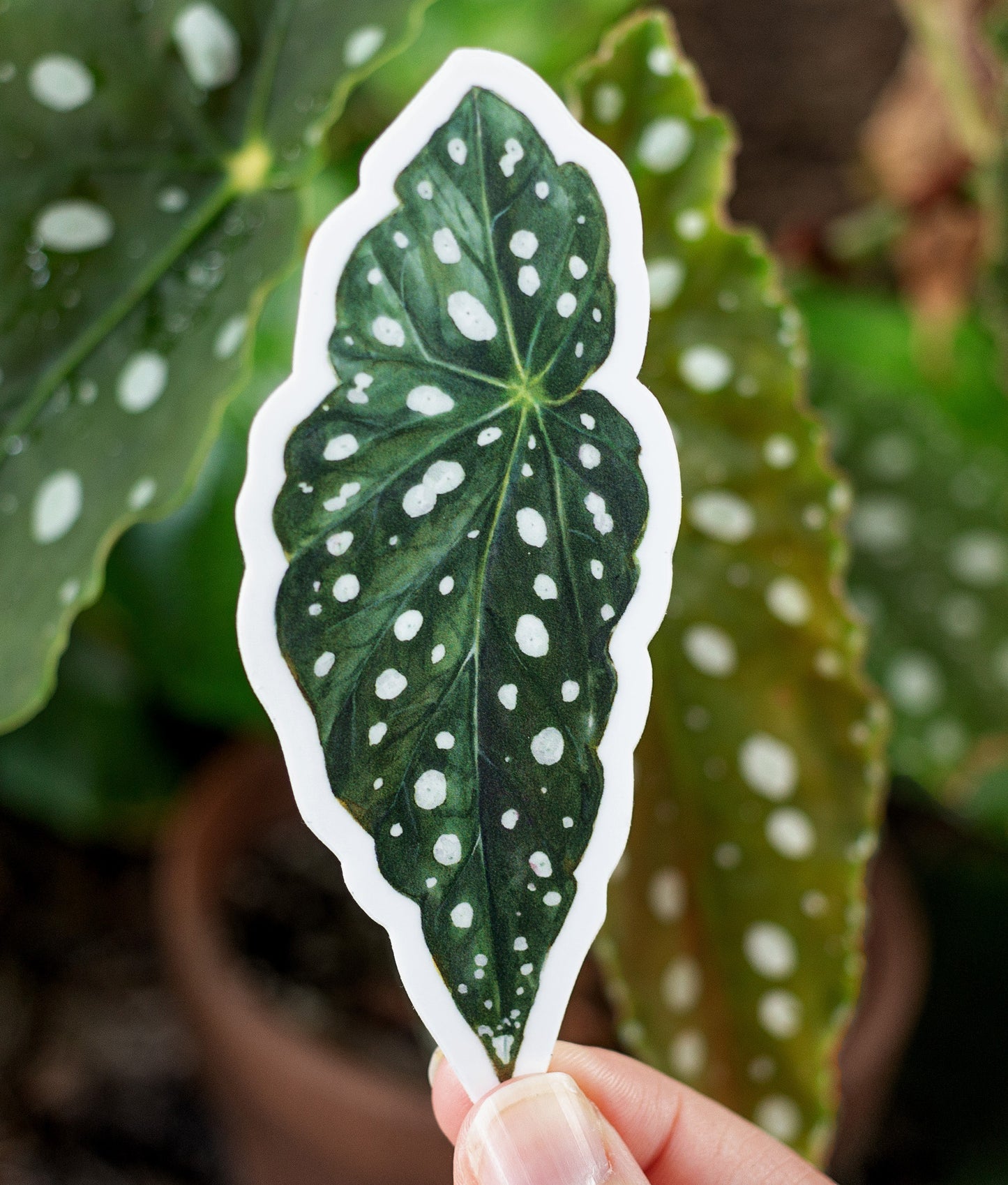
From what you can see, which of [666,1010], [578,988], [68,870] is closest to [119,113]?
[666,1010]

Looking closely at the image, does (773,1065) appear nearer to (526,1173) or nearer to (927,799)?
(526,1173)

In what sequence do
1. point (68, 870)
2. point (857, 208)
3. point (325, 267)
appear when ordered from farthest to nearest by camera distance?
point (857, 208) < point (68, 870) < point (325, 267)

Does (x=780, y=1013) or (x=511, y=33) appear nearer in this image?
(x=780, y=1013)

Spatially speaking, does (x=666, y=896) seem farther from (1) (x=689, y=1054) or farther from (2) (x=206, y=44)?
(2) (x=206, y=44)

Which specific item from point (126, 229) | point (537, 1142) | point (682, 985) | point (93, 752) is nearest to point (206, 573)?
point (93, 752)

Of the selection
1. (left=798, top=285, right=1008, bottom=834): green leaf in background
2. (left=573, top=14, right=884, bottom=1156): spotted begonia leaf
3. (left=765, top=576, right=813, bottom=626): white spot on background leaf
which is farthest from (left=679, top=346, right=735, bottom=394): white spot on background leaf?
(left=798, top=285, right=1008, bottom=834): green leaf in background

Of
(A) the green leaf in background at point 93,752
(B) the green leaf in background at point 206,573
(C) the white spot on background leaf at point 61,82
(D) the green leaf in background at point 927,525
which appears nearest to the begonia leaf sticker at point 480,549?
(C) the white spot on background leaf at point 61,82

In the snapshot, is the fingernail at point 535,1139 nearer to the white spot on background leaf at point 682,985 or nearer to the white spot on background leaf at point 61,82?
the white spot on background leaf at point 682,985

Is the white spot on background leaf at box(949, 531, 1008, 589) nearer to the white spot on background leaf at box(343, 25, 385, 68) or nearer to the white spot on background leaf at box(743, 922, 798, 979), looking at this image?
the white spot on background leaf at box(743, 922, 798, 979)
